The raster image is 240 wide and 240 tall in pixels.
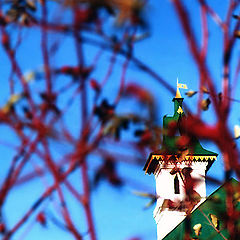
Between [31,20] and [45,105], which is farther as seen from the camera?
[31,20]

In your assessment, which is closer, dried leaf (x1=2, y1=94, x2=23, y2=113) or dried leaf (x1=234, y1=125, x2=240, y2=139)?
dried leaf (x1=2, y1=94, x2=23, y2=113)

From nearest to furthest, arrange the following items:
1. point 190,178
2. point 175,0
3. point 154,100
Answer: point 175,0
point 154,100
point 190,178

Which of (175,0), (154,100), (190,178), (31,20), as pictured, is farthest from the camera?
(190,178)

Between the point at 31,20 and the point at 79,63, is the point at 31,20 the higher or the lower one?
the higher one

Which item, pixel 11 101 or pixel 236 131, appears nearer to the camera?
pixel 11 101

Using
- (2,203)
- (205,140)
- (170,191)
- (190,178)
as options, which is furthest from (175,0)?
(170,191)

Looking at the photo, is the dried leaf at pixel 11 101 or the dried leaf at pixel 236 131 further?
the dried leaf at pixel 236 131

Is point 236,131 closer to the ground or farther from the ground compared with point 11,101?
closer to the ground

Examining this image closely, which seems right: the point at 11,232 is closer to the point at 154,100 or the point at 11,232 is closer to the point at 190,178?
the point at 154,100

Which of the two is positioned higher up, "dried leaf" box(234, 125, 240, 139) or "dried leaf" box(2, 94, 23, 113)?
"dried leaf" box(2, 94, 23, 113)

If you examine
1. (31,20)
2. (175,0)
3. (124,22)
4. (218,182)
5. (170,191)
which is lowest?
(218,182)

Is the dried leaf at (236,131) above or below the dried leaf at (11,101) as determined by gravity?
below

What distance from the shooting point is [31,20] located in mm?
1741

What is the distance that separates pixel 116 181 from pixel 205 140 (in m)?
0.25
